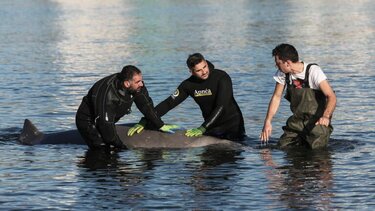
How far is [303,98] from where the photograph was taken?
15.2 m

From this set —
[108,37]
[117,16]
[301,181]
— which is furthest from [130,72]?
[117,16]

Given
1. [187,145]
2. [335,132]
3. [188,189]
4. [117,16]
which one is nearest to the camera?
[188,189]

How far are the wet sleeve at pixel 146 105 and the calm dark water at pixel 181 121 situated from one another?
591mm

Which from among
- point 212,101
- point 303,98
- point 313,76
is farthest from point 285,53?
point 212,101

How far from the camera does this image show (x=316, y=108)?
50.1ft

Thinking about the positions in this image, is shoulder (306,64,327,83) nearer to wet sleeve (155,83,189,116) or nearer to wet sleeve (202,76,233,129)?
wet sleeve (202,76,233,129)

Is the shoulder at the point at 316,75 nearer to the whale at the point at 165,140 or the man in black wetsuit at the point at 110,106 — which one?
the whale at the point at 165,140

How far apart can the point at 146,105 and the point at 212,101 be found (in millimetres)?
1304

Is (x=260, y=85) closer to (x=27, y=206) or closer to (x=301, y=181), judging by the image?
(x=301, y=181)

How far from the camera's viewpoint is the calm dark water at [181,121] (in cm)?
1346

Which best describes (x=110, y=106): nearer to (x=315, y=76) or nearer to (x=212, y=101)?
(x=212, y=101)

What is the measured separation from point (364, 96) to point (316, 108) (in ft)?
28.2

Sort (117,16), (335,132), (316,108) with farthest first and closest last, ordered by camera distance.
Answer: (117,16) < (335,132) < (316,108)

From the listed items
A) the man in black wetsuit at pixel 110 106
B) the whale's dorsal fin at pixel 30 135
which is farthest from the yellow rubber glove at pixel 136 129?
the whale's dorsal fin at pixel 30 135
